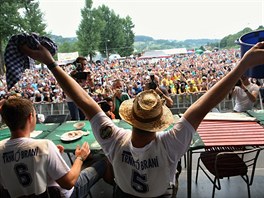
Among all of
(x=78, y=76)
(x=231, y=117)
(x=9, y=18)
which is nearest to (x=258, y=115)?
(x=231, y=117)

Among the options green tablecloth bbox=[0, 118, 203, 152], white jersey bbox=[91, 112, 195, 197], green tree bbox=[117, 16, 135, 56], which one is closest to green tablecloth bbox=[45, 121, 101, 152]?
green tablecloth bbox=[0, 118, 203, 152]

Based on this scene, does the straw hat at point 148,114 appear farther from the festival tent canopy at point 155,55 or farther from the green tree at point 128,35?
the green tree at point 128,35

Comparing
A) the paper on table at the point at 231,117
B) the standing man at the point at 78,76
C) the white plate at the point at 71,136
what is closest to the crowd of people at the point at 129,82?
the standing man at the point at 78,76

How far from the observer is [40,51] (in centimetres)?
135

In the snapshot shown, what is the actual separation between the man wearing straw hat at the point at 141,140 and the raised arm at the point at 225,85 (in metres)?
0.03

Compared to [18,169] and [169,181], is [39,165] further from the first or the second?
[169,181]

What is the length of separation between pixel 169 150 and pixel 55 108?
750 cm

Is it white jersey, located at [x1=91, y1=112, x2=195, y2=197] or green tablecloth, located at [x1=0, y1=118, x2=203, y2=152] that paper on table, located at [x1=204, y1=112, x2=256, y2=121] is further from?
white jersey, located at [x1=91, y1=112, x2=195, y2=197]

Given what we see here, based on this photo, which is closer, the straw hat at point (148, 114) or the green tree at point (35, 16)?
the straw hat at point (148, 114)

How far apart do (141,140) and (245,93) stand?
415 cm

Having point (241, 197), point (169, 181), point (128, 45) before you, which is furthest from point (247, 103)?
point (128, 45)

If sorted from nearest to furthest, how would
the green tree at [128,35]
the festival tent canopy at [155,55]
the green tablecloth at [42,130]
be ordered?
the green tablecloth at [42,130], the festival tent canopy at [155,55], the green tree at [128,35]

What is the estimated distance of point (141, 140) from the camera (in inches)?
54.8

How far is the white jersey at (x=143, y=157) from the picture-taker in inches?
53.0
